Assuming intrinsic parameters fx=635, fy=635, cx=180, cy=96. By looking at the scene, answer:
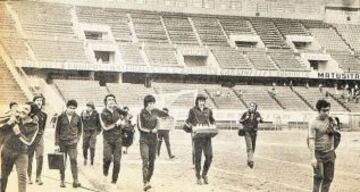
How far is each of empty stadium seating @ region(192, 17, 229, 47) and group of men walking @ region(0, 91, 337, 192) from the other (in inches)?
896

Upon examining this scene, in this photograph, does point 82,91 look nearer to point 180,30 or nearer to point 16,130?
point 180,30

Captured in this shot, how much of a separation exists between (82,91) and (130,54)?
4.73m

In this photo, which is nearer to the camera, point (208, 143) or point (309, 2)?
point (208, 143)

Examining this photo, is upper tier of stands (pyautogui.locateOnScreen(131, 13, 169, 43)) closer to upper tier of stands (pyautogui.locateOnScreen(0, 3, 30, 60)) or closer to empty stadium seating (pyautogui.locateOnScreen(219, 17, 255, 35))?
empty stadium seating (pyautogui.locateOnScreen(219, 17, 255, 35))

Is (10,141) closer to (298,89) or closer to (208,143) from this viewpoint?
(208,143)

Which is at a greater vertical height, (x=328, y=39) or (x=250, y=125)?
(x=328, y=39)

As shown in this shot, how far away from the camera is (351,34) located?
1549 inches

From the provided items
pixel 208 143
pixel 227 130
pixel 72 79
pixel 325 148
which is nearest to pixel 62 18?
pixel 72 79

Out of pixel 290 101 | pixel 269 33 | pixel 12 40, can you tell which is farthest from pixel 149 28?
pixel 290 101

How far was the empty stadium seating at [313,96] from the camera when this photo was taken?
3073 cm

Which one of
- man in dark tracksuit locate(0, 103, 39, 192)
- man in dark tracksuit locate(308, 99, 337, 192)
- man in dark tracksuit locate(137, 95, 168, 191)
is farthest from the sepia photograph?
man in dark tracksuit locate(0, 103, 39, 192)

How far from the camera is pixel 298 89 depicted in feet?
110

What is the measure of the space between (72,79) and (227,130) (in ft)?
26.6

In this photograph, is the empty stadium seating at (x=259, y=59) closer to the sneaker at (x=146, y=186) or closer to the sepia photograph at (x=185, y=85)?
the sepia photograph at (x=185, y=85)
